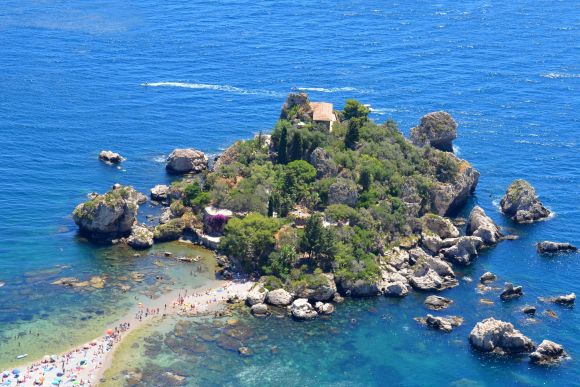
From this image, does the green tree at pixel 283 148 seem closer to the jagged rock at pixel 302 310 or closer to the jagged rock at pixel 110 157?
the jagged rock at pixel 110 157

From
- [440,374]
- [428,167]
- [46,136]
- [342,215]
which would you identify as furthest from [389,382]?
[46,136]

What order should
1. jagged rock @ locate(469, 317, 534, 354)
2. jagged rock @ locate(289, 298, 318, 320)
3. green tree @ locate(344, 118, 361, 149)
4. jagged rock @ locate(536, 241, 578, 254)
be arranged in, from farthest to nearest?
green tree @ locate(344, 118, 361, 149), jagged rock @ locate(536, 241, 578, 254), jagged rock @ locate(289, 298, 318, 320), jagged rock @ locate(469, 317, 534, 354)

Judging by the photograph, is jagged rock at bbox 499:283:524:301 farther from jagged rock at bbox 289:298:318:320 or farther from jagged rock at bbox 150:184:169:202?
jagged rock at bbox 150:184:169:202

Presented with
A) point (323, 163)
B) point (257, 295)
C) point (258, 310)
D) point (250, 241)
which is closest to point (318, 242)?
point (250, 241)

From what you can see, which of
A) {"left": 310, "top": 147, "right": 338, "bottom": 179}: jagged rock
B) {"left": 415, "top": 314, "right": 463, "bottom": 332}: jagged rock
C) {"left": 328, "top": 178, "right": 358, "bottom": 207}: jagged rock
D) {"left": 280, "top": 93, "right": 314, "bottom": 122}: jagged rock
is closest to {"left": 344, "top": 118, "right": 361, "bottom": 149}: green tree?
{"left": 310, "top": 147, "right": 338, "bottom": 179}: jagged rock

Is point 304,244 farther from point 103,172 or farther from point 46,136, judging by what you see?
point 46,136
